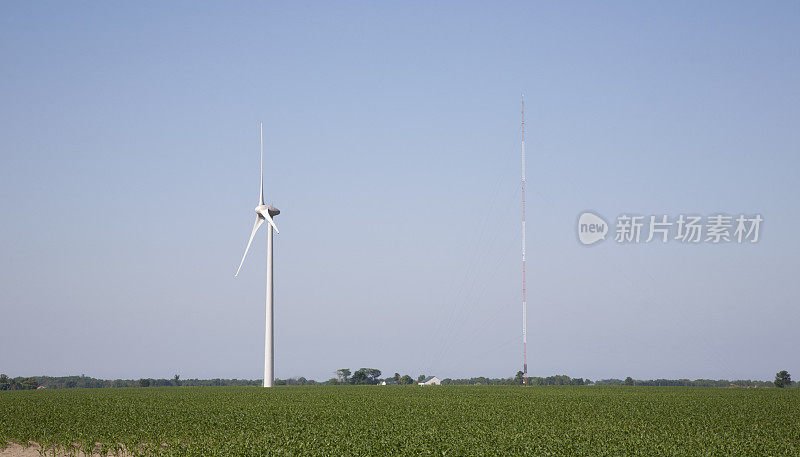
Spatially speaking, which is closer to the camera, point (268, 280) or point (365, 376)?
point (268, 280)

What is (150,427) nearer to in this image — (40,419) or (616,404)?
(40,419)

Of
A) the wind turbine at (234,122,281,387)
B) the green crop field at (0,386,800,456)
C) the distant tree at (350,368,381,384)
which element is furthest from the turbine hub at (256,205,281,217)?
the distant tree at (350,368,381,384)

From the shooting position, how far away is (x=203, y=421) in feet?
145

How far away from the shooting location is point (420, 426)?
40375 mm

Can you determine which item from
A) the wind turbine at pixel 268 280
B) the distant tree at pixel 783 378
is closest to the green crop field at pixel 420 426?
the wind turbine at pixel 268 280

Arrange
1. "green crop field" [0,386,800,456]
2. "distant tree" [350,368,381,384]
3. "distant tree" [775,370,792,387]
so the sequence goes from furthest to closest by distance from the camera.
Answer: "distant tree" [350,368,381,384] < "distant tree" [775,370,792,387] < "green crop field" [0,386,800,456]

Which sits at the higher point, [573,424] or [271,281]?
[271,281]

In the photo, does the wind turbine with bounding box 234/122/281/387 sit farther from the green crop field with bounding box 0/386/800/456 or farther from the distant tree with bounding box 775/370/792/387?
the distant tree with bounding box 775/370/792/387

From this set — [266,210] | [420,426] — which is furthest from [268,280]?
[420,426]

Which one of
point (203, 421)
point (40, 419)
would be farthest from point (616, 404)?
point (40, 419)

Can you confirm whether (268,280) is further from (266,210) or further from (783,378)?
(783,378)

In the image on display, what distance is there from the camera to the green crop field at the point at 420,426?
3288cm

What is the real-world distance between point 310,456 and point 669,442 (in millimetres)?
16815

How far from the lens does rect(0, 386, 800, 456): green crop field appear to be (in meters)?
32.9
